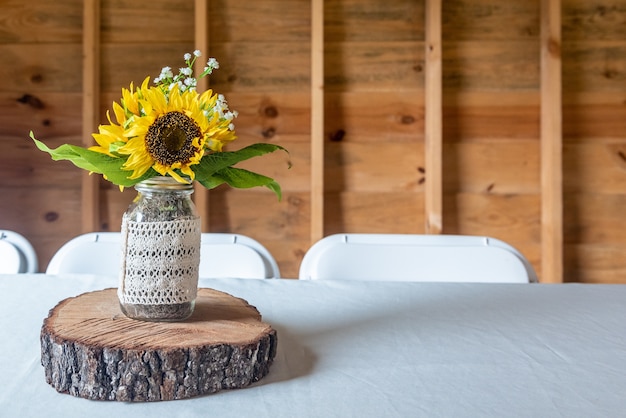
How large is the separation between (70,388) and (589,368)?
1.63 ft

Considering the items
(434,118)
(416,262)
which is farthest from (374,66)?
(416,262)

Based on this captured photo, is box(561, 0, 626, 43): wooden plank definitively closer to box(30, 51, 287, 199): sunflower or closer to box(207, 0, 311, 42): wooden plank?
box(207, 0, 311, 42): wooden plank

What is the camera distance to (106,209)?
176cm

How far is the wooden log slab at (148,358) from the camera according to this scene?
0.43 m

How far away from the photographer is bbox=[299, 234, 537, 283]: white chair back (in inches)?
41.1

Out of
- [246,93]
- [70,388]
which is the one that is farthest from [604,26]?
[70,388]

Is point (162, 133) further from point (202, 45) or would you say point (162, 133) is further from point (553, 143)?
point (553, 143)

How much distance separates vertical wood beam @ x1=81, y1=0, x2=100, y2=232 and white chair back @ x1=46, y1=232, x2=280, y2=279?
670 mm

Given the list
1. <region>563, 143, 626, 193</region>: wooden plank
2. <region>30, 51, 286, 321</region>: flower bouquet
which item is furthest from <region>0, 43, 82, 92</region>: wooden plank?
<region>563, 143, 626, 193</region>: wooden plank

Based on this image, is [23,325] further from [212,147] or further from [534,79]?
[534,79]

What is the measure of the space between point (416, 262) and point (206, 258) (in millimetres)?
450

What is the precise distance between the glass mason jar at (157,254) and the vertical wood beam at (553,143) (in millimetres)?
1434

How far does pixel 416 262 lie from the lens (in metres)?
1.07

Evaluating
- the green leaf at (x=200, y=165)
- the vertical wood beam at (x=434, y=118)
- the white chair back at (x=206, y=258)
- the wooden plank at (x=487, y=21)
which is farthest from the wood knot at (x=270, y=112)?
the green leaf at (x=200, y=165)
